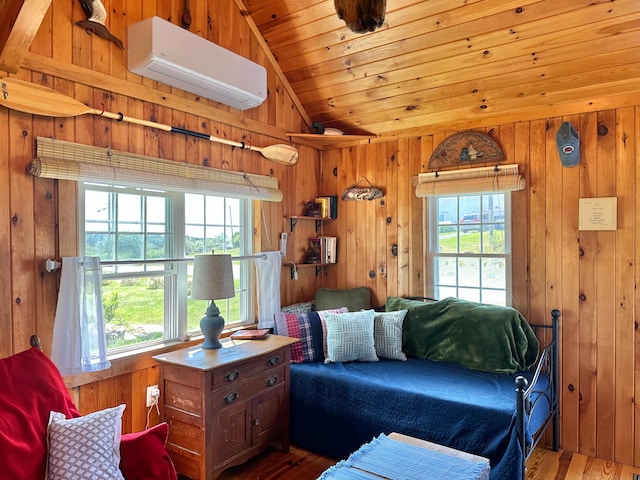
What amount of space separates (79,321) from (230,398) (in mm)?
885

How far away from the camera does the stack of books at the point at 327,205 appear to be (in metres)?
3.92

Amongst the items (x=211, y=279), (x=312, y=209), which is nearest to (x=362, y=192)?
(x=312, y=209)

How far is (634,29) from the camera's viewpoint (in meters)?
2.36

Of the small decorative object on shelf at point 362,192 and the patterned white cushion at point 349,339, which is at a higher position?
the small decorative object on shelf at point 362,192

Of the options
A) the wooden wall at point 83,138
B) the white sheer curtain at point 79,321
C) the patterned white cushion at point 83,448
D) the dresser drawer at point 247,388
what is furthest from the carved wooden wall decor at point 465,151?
the patterned white cushion at point 83,448

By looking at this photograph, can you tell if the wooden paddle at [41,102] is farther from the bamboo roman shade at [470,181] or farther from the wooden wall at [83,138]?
the bamboo roman shade at [470,181]

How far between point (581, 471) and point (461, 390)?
940mm

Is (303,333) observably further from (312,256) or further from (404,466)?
(404,466)

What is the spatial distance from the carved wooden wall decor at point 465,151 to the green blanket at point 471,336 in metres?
1.05

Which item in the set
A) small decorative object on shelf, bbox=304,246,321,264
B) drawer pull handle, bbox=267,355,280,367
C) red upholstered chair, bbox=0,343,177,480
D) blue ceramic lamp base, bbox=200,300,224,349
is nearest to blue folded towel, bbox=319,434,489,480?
red upholstered chair, bbox=0,343,177,480

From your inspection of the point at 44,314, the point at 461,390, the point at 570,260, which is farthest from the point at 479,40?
the point at 44,314

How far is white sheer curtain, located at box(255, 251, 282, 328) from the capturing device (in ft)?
11.0

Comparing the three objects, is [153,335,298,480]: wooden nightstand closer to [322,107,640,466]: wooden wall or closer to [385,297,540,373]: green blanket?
[385,297,540,373]: green blanket

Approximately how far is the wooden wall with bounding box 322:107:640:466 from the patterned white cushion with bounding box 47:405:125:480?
8.78 ft
